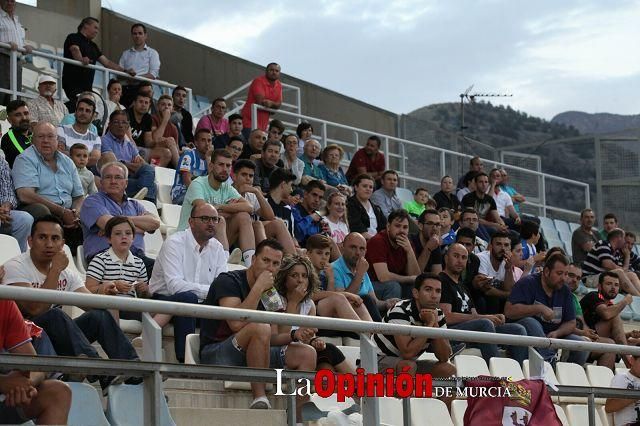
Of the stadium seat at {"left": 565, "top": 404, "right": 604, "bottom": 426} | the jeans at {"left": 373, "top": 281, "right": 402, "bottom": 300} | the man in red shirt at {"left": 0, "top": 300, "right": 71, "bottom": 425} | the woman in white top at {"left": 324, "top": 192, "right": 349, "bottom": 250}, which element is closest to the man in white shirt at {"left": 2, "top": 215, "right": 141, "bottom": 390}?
the man in red shirt at {"left": 0, "top": 300, "right": 71, "bottom": 425}

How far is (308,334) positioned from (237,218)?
3.71m

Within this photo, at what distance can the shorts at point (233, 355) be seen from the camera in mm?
7414

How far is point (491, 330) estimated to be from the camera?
10.1 meters

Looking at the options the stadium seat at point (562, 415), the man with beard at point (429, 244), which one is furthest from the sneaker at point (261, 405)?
the man with beard at point (429, 244)

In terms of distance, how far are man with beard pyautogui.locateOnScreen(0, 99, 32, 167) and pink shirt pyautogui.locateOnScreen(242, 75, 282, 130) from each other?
498 cm

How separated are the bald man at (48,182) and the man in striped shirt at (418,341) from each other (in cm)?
264

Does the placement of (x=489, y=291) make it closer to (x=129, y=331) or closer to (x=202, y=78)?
(x=129, y=331)

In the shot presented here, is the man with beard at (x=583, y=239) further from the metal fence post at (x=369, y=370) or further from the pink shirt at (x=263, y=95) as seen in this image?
the metal fence post at (x=369, y=370)

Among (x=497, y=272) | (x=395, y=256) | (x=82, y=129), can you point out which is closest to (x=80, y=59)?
(x=82, y=129)

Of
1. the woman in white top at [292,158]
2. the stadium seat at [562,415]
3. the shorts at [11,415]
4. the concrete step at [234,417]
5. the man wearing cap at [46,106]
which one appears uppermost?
the man wearing cap at [46,106]

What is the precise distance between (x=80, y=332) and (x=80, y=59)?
8.34 m

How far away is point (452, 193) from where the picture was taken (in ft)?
53.6

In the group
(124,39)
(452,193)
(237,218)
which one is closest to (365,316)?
(237,218)

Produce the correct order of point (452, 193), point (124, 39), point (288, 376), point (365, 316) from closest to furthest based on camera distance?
1. point (288, 376)
2. point (365, 316)
3. point (452, 193)
4. point (124, 39)
